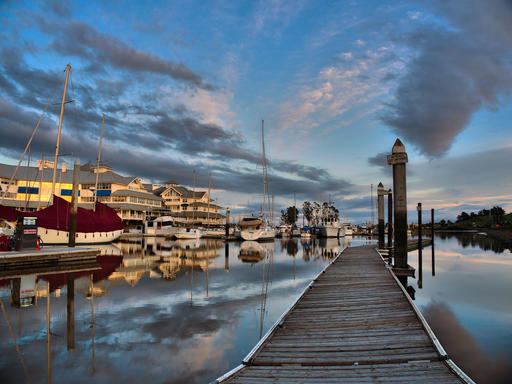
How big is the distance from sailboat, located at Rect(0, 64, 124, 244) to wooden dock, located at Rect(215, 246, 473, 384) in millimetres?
25740

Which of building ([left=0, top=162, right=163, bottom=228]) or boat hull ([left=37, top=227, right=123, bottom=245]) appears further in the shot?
building ([left=0, top=162, right=163, bottom=228])

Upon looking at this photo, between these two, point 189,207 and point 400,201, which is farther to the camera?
point 189,207

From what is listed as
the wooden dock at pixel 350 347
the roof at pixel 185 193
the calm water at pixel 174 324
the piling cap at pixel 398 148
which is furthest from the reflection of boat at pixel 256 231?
the wooden dock at pixel 350 347

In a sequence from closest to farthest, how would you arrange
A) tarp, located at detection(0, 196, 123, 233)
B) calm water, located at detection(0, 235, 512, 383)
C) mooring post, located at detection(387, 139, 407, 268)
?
calm water, located at detection(0, 235, 512, 383) → mooring post, located at detection(387, 139, 407, 268) → tarp, located at detection(0, 196, 123, 233)

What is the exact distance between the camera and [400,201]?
48.4 ft

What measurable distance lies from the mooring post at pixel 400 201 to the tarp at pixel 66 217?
29593mm

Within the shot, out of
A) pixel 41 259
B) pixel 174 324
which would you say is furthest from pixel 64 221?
pixel 174 324

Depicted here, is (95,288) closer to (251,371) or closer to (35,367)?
(35,367)

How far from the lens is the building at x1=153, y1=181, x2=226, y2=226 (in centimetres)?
8862

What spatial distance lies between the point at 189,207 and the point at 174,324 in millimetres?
84910

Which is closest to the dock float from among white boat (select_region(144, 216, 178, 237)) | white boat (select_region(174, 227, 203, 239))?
white boat (select_region(174, 227, 203, 239))

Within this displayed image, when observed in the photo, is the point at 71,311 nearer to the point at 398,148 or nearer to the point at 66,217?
the point at 398,148

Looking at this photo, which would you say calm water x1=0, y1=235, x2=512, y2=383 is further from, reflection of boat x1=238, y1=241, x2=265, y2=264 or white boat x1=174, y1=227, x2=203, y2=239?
white boat x1=174, y1=227, x2=203, y2=239

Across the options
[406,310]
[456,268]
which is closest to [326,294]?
[406,310]
